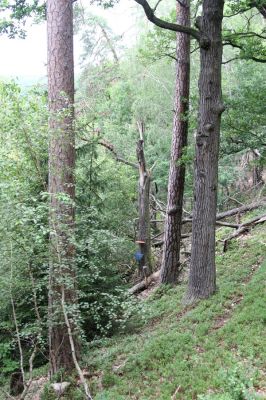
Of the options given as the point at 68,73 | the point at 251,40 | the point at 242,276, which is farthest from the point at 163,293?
the point at 251,40

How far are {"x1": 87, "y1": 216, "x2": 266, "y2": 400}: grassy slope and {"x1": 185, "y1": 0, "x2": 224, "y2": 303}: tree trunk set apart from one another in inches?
18.7

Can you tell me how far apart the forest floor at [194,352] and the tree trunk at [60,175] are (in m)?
0.87

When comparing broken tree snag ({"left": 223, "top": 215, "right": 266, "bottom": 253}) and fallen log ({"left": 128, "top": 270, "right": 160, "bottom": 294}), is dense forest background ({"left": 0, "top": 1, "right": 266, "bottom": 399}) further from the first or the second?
broken tree snag ({"left": 223, "top": 215, "right": 266, "bottom": 253})

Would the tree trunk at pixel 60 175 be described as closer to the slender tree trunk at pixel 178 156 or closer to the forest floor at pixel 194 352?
the forest floor at pixel 194 352

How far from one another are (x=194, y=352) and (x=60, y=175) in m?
2.92

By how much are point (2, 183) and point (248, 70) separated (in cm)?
844

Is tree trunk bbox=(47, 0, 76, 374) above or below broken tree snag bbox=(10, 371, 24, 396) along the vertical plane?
above

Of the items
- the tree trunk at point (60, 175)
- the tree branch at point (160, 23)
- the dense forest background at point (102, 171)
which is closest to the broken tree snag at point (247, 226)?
the dense forest background at point (102, 171)

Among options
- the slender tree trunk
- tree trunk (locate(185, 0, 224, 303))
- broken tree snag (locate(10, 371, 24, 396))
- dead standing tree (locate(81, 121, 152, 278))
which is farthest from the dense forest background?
tree trunk (locate(185, 0, 224, 303))

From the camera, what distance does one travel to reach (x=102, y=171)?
33.7 feet

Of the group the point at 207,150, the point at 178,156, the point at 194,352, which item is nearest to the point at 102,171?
the point at 178,156

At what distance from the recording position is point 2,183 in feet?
12.6

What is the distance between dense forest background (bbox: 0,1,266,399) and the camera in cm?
445

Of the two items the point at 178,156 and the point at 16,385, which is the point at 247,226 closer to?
the point at 178,156
